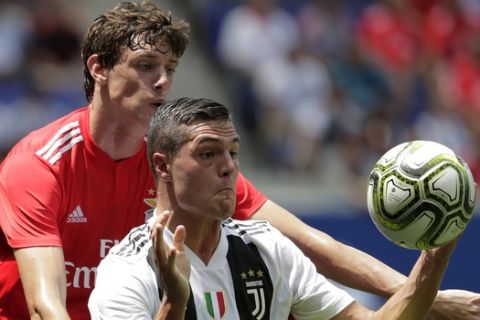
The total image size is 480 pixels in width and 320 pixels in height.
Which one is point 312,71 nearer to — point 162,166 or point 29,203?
point 29,203

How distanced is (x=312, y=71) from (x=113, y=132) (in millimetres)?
7203

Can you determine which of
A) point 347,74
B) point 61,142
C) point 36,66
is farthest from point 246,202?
point 347,74

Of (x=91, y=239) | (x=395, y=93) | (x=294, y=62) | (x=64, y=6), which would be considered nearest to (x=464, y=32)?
(x=395, y=93)

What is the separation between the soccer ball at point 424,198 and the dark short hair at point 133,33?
1.52 metres

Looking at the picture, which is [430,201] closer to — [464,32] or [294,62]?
[294,62]

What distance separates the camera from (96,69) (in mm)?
6117

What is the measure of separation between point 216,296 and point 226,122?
722 mm

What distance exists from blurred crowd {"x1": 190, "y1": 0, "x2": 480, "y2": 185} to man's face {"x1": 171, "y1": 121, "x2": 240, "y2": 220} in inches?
299

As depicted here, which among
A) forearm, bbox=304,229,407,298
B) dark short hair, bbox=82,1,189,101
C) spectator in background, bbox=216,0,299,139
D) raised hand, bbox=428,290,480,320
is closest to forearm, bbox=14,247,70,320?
dark short hair, bbox=82,1,189,101

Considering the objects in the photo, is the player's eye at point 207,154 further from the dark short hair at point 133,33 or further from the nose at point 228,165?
the dark short hair at point 133,33

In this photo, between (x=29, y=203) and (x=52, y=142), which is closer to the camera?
(x=29, y=203)

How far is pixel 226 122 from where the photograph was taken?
16.4ft

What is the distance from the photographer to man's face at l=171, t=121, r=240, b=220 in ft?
16.0

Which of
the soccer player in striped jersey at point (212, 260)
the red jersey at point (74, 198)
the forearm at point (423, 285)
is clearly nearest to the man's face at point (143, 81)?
the red jersey at point (74, 198)
